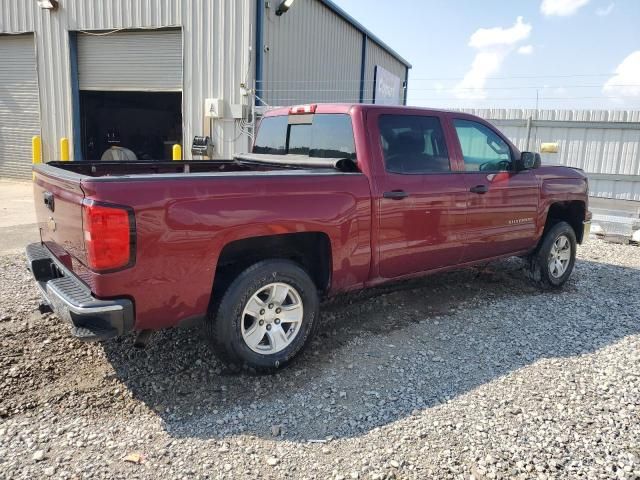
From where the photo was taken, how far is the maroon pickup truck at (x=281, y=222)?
2893mm

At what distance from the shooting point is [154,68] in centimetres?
1258

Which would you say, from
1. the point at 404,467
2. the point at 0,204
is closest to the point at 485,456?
the point at 404,467

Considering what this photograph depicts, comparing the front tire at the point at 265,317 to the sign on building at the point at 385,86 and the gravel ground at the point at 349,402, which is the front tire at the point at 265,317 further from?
the sign on building at the point at 385,86

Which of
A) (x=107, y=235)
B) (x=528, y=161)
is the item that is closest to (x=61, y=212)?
(x=107, y=235)

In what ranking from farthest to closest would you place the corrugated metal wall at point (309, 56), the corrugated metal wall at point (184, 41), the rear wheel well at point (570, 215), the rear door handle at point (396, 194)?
the corrugated metal wall at point (309, 56)
the corrugated metal wall at point (184, 41)
the rear wheel well at point (570, 215)
the rear door handle at point (396, 194)

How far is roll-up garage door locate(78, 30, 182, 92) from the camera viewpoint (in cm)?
1235

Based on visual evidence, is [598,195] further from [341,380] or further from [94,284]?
[94,284]

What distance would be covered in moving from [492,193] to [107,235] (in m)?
3.53

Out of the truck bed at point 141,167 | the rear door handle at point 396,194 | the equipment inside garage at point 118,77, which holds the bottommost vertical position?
the rear door handle at point 396,194

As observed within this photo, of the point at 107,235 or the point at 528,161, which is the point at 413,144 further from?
the point at 107,235

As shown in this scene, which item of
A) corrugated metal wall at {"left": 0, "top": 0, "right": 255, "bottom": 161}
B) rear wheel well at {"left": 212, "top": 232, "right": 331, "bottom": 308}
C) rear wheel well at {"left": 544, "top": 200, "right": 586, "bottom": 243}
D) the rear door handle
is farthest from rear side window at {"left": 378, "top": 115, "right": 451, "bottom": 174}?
corrugated metal wall at {"left": 0, "top": 0, "right": 255, "bottom": 161}

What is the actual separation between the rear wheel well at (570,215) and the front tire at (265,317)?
3488mm

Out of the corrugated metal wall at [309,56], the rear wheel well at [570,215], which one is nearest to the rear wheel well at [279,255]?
the rear wheel well at [570,215]

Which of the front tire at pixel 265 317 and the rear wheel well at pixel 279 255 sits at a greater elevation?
the rear wheel well at pixel 279 255
